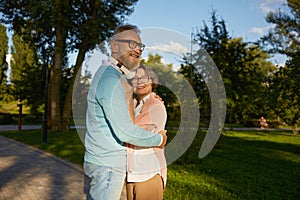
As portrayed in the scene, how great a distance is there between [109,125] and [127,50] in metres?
0.52

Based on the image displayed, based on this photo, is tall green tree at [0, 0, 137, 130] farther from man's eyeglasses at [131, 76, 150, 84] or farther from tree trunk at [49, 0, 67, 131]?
man's eyeglasses at [131, 76, 150, 84]

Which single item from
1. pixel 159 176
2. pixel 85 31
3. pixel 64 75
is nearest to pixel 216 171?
pixel 159 176

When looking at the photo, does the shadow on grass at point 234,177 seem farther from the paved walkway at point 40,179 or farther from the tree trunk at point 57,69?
the tree trunk at point 57,69

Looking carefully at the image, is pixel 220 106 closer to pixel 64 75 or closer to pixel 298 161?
pixel 298 161

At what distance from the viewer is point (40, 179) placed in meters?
8.81

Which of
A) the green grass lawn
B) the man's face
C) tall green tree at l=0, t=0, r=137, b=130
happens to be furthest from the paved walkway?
tall green tree at l=0, t=0, r=137, b=130

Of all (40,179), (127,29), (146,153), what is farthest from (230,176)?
(127,29)

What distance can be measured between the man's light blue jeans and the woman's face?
1.85ft

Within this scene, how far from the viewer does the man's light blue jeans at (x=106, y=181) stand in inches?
104

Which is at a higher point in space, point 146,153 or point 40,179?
point 146,153

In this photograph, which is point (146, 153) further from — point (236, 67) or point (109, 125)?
point (236, 67)

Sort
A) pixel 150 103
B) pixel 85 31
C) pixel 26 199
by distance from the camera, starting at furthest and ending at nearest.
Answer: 1. pixel 85 31
2. pixel 26 199
3. pixel 150 103

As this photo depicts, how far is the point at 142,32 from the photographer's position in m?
2.95

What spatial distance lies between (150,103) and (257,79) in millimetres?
13436
